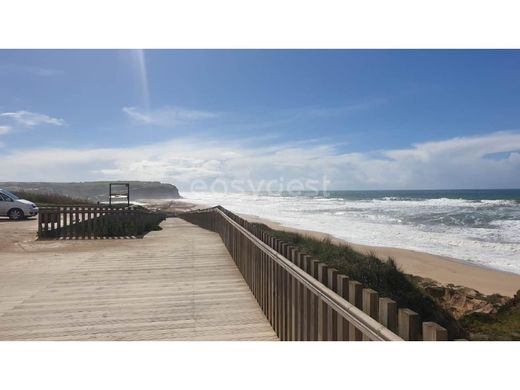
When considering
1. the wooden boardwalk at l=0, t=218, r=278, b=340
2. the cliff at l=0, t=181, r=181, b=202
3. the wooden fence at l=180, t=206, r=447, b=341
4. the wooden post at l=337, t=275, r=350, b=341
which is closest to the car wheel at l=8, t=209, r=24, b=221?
the wooden boardwalk at l=0, t=218, r=278, b=340

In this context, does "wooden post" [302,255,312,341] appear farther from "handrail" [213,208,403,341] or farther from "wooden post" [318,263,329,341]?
"wooden post" [318,263,329,341]

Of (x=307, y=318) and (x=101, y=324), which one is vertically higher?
(x=307, y=318)

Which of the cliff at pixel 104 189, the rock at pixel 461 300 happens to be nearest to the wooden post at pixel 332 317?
the rock at pixel 461 300

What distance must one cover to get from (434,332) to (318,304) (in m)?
1.10

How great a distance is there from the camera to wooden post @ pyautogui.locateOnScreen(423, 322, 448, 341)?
69.7 inches

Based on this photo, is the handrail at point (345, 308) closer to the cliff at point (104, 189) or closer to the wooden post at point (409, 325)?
the wooden post at point (409, 325)

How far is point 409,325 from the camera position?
6.36 feet

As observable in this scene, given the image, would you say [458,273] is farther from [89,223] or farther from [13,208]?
[13,208]

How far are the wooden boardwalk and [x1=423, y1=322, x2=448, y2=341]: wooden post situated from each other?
211cm

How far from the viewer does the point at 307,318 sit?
119 inches

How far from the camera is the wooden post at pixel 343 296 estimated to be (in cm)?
244
